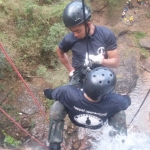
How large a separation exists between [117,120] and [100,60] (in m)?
0.70

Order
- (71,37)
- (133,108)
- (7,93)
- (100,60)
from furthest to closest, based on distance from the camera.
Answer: (133,108)
(7,93)
(71,37)
(100,60)

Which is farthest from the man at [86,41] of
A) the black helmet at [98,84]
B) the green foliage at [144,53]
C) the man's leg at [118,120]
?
the green foliage at [144,53]

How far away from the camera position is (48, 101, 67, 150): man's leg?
3.03 metres

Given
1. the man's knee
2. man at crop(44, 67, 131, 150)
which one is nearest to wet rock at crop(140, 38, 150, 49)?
man at crop(44, 67, 131, 150)

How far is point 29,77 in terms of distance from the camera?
5047mm

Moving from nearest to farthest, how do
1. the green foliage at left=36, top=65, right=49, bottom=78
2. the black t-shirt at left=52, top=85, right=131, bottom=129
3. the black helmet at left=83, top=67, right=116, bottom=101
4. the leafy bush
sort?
1. the black helmet at left=83, top=67, right=116, bottom=101
2. the black t-shirt at left=52, top=85, right=131, bottom=129
3. the leafy bush
4. the green foliage at left=36, top=65, right=49, bottom=78

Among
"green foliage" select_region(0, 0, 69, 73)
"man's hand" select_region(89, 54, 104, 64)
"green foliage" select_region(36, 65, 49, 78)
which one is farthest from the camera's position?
"green foliage" select_region(0, 0, 69, 73)

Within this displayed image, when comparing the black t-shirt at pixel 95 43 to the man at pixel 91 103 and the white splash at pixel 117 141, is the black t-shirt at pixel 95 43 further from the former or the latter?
the white splash at pixel 117 141

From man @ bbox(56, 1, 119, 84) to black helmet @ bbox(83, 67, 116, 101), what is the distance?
0.28m

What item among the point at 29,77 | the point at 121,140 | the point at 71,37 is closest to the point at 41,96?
the point at 29,77

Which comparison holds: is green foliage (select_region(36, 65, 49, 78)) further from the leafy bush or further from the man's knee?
the man's knee

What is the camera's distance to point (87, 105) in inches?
108

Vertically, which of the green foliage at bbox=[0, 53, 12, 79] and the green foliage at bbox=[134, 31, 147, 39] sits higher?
the green foliage at bbox=[0, 53, 12, 79]

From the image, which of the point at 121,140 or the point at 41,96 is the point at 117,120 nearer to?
the point at 121,140
